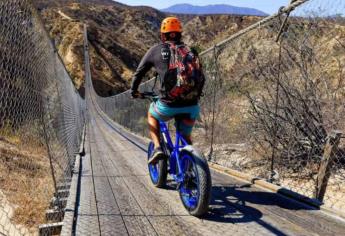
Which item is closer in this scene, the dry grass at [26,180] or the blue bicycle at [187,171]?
the blue bicycle at [187,171]

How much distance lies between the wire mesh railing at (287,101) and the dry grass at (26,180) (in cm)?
273

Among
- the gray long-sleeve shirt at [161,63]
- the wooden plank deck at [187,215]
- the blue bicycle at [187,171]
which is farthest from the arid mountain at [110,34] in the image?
the gray long-sleeve shirt at [161,63]

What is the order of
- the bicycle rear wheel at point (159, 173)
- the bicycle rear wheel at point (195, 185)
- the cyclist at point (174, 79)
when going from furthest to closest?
the bicycle rear wheel at point (159, 173) < the cyclist at point (174, 79) < the bicycle rear wheel at point (195, 185)

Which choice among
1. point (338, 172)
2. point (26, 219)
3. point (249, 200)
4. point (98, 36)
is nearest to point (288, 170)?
point (338, 172)

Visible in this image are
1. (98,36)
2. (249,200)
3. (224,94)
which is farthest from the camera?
(98,36)

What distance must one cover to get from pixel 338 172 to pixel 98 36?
233 feet

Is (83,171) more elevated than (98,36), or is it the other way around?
(98,36)

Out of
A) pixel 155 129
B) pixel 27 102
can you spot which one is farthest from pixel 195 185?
pixel 27 102

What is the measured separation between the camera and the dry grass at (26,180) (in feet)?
15.2

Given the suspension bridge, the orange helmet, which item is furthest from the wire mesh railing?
the orange helmet

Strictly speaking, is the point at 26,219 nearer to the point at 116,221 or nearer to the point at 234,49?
the point at 116,221

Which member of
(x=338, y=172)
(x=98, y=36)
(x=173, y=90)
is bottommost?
(x=338, y=172)

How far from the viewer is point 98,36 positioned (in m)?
72.8

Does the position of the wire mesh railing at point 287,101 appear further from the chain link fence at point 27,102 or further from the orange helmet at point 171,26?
the chain link fence at point 27,102
